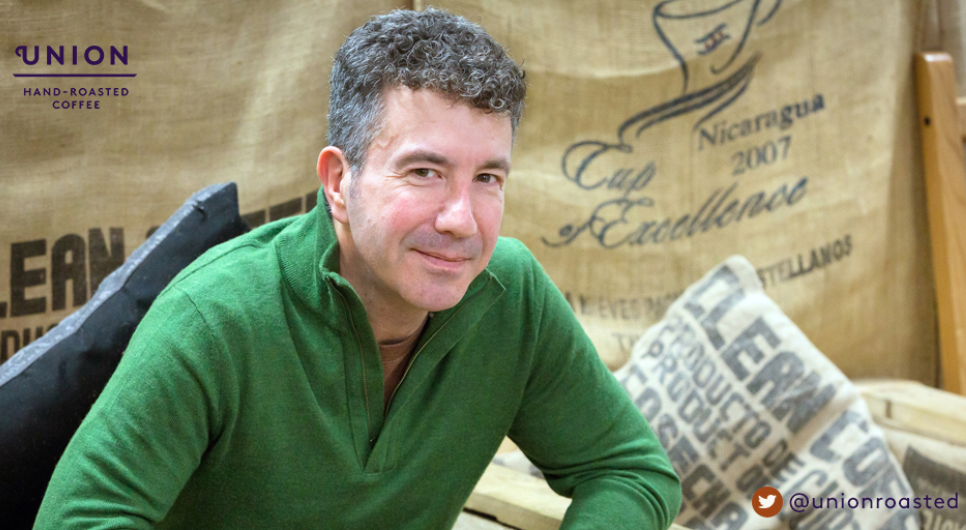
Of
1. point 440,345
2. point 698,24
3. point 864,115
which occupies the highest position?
point 698,24

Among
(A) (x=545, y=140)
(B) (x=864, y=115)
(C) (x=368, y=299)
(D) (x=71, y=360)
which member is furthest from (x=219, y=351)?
(B) (x=864, y=115)

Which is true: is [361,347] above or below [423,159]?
below

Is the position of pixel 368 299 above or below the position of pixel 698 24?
below

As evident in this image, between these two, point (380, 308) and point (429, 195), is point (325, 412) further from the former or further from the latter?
point (429, 195)

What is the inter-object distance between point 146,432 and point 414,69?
1.56 ft

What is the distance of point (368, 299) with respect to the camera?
1.07 metres

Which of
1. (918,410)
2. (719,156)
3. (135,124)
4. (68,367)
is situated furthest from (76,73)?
(918,410)

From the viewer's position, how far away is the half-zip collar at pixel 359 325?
39.9 inches

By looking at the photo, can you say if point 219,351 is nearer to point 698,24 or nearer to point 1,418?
point 1,418

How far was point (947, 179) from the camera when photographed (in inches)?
95.0

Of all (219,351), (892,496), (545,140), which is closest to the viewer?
(219,351)

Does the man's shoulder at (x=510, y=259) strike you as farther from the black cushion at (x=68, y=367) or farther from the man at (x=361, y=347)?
the black cushion at (x=68, y=367)

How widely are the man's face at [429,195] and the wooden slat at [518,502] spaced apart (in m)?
0.46

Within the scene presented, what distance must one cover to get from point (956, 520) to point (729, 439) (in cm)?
51
